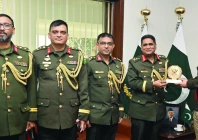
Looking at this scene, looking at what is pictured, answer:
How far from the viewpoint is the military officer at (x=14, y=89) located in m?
1.74

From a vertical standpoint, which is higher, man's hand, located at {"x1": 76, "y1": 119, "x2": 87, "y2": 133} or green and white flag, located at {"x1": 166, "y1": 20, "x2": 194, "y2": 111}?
green and white flag, located at {"x1": 166, "y1": 20, "x2": 194, "y2": 111}

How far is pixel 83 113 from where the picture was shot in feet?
6.63

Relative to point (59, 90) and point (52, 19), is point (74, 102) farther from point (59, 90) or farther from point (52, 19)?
point (52, 19)

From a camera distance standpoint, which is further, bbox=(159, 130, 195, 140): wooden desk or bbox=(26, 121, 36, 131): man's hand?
bbox=(159, 130, 195, 140): wooden desk

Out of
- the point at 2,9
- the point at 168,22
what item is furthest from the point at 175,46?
the point at 2,9

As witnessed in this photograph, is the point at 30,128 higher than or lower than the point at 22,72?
lower

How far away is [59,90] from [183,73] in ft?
6.61

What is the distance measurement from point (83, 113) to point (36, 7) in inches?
59.4

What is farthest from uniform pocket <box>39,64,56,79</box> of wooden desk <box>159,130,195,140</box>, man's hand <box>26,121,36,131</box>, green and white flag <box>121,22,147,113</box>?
wooden desk <box>159,130,195,140</box>

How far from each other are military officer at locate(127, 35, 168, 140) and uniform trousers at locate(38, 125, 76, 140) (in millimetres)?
719

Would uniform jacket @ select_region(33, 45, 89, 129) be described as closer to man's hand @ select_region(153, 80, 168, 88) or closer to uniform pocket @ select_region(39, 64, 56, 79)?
uniform pocket @ select_region(39, 64, 56, 79)

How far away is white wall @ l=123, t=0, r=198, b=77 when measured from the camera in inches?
140

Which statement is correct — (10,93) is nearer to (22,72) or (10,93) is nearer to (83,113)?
(22,72)

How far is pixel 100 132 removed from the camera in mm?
2305
